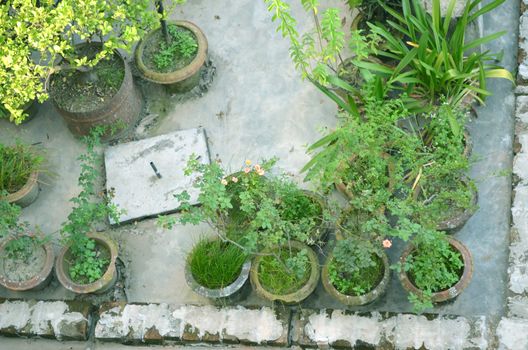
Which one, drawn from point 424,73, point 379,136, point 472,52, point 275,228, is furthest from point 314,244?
point 472,52

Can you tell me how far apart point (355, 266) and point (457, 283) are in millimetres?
710

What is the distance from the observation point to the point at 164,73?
7227 mm

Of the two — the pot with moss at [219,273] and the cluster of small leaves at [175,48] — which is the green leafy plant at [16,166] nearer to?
the cluster of small leaves at [175,48]

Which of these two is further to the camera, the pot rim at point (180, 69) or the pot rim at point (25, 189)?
the pot rim at point (180, 69)

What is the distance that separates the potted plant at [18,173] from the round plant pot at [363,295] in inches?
98.4

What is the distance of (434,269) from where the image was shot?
5.93 metres

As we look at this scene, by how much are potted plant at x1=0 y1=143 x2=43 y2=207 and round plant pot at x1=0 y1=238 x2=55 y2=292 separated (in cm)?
44

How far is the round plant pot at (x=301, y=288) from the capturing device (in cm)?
620

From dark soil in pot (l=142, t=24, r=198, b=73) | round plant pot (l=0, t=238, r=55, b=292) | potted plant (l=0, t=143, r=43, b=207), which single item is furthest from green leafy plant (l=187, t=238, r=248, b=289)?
dark soil in pot (l=142, t=24, r=198, b=73)

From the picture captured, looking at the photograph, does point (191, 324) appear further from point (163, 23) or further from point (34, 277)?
point (163, 23)

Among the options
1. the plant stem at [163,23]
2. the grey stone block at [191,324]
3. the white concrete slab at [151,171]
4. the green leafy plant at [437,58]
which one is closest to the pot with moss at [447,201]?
the green leafy plant at [437,58]

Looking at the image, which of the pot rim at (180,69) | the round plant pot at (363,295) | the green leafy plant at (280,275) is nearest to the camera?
the round plant pot at (363,295)

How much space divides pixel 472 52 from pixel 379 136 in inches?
53.0

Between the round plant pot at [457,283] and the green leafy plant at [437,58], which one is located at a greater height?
the green leafy plant at [437,58]
